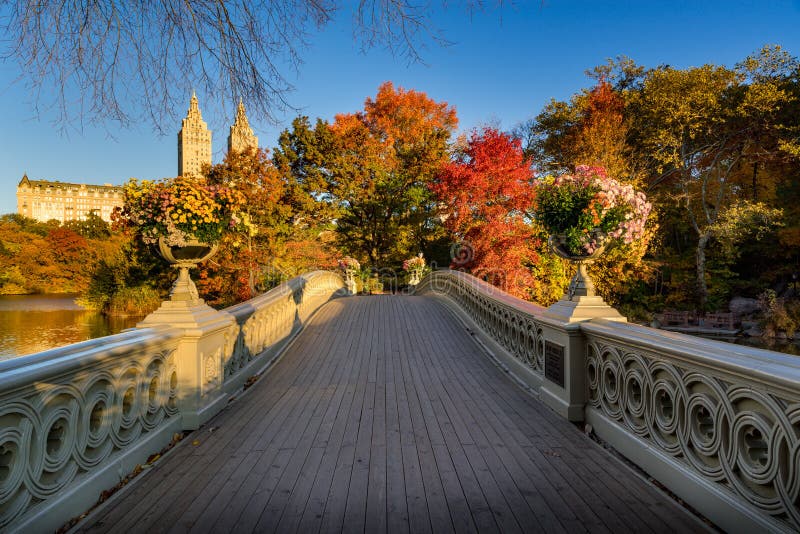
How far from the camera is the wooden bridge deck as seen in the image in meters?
2.20

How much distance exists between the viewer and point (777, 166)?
18641mm

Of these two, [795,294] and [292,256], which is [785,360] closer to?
[292,256]

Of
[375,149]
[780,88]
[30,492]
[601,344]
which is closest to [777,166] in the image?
[780,88]

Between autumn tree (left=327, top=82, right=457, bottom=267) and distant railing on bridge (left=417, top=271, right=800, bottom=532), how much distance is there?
810 inches

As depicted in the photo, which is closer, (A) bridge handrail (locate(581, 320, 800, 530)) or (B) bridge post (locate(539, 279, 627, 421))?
(A) bridge handrail (locate(581, 320, 800, 530))

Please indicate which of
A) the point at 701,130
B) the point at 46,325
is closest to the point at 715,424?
the point at 701,130

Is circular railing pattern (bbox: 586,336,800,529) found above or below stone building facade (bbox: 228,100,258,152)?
below

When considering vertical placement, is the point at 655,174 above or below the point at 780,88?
below

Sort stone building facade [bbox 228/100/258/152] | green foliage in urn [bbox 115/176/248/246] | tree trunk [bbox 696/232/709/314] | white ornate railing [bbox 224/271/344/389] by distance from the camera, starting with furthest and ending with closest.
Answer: tree trunk [bbox 696/232/709/314]
white ornate railing [bbox 224/271/344/389]
green foliage in urn [bbox 115/176/248/246]
stone building facade [bbox 228/100/258/152]

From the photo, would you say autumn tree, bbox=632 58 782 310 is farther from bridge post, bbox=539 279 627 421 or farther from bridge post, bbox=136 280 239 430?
bridge post, bbox=136 280 239 430

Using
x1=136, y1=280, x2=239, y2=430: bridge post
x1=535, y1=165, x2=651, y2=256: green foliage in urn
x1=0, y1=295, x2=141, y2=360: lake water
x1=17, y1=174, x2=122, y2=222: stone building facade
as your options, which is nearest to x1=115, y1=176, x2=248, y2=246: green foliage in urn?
x1=136, y1=280, x2=239, y2=430: bridge post

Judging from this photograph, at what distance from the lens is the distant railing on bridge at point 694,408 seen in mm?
1815

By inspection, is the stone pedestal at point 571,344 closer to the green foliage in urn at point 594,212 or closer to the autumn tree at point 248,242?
the green foliage in urn at point 594,212

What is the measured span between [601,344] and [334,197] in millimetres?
22734
